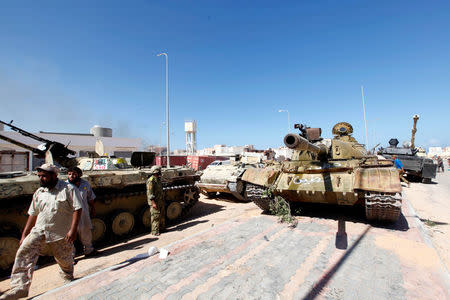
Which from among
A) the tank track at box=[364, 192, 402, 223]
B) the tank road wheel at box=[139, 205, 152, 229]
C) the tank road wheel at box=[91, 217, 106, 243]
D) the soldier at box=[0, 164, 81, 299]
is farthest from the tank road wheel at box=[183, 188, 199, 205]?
the tank track at box=[364, 192, 402, 223]

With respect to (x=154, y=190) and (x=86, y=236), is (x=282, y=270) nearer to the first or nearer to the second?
(x=154, y=190)

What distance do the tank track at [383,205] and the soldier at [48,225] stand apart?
227 inches

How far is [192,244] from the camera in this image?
4898 millimetres

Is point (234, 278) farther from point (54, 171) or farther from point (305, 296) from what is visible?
point (54, 171)

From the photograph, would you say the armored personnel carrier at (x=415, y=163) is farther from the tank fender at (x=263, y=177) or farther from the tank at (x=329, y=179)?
the tank fender at (x=263, y=177)

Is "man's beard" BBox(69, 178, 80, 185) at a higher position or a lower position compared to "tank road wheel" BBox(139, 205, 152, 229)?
higher

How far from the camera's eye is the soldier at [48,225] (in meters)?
3.06

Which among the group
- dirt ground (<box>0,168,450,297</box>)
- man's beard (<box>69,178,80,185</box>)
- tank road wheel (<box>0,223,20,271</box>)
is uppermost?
man's beard (<box>69,178,80,185</box>)

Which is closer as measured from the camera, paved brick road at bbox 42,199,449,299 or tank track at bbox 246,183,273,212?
paved brick road at bbox 42,199,449,299

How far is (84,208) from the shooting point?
15.0 feet

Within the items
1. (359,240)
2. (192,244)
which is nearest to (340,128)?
(359,240)

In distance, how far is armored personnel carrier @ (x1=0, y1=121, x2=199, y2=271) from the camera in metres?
4.34

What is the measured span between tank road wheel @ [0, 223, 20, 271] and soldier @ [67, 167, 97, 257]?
1040mm

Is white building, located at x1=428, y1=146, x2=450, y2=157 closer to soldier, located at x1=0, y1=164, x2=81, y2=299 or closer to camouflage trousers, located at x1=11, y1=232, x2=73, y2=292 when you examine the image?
soldier, located at x1=0, y1=164, x2=81, y2=299
